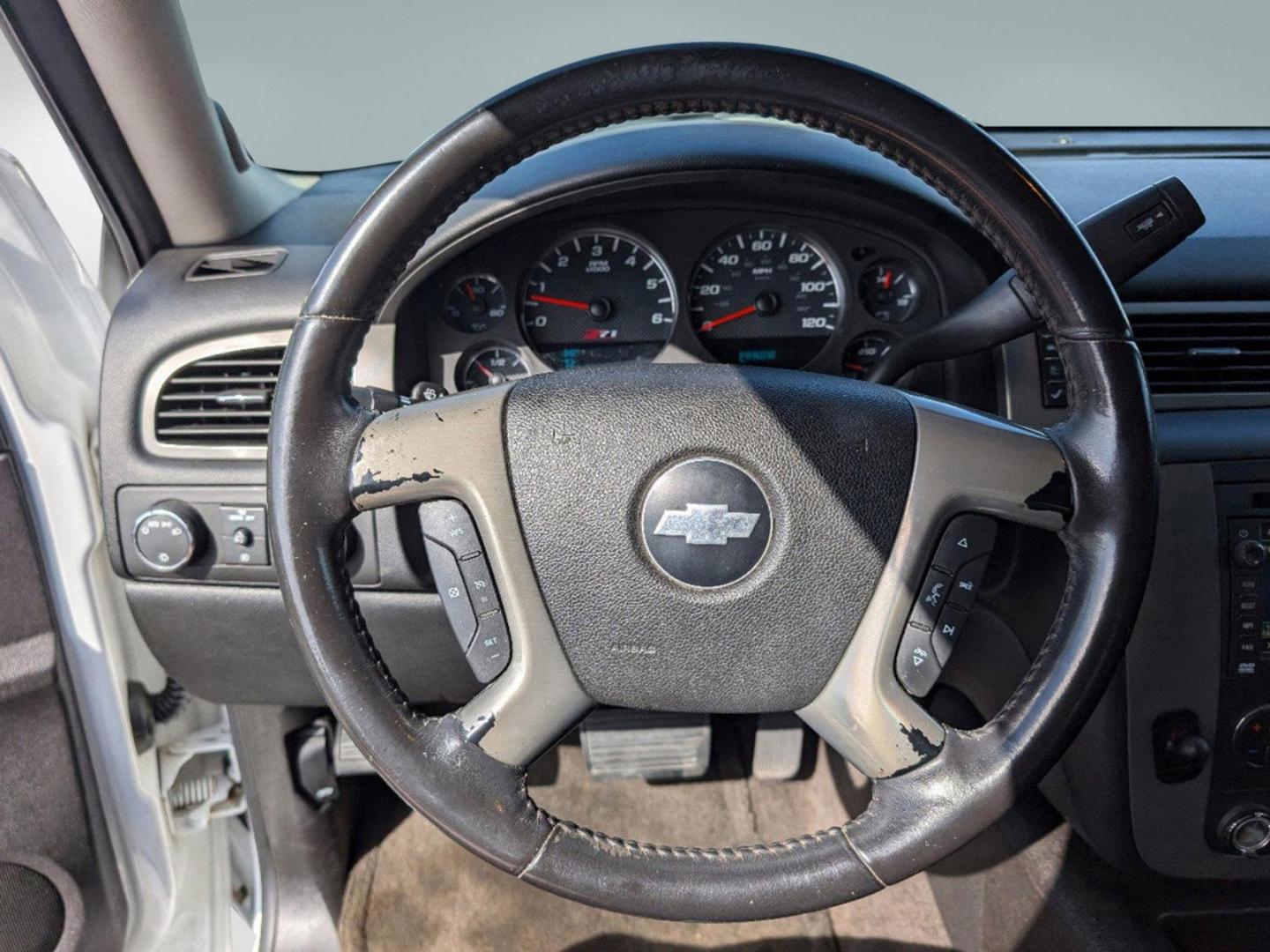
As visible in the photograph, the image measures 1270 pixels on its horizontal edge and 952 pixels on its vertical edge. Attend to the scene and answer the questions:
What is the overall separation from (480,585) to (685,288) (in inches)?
24.6

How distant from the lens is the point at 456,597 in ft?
3.15

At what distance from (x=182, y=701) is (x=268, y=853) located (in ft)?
1.16

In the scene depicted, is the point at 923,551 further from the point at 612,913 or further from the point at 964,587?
the point at 612,913

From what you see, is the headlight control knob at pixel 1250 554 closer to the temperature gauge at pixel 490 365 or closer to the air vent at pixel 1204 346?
the air vent at pixel 1204 346

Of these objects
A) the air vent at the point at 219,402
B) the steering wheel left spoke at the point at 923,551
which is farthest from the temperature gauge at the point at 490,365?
the steering wheel left spoke at the point at 923,551

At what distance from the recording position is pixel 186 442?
1327 mm

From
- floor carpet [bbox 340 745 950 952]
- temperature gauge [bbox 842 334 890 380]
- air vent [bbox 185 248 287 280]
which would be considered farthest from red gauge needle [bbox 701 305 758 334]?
floor carpet [bbox 340 745 950 952]

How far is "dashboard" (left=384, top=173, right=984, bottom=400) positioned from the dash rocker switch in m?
0.40

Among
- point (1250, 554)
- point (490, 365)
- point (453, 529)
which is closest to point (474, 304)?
point (490, 365)

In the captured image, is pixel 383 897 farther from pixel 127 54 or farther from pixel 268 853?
pixel 127 54

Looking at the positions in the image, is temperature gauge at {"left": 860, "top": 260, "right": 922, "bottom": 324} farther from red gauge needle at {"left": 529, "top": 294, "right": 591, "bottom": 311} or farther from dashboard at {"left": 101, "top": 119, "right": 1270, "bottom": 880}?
red gauge needle at {"left": 529, "top": 294, "right": 591, "bottom": 311}

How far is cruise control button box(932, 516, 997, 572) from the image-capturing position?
95 centimetres

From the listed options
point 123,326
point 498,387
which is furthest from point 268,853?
point 498,387

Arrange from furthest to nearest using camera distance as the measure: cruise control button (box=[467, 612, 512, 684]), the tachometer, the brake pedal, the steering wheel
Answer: the brake pedal, the tachometer, cruise control button (box=[467, 612, 512, 684]), the steering wheel
